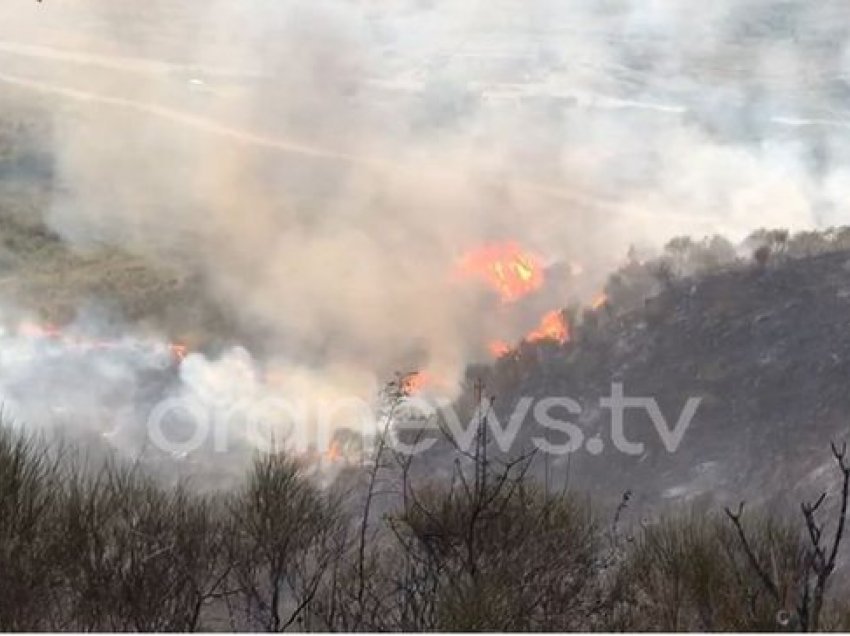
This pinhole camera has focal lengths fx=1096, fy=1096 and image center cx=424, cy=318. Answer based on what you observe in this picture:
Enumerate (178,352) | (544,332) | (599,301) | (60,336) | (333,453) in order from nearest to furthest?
(333,453)
(60,336)
(599,301)
(544,332)
(178,352)

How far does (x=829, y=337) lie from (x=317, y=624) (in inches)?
1249

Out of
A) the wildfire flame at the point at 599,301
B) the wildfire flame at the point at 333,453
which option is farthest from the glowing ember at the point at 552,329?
the wildfire flame at the point at 333,453

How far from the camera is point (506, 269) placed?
6312 centimetres

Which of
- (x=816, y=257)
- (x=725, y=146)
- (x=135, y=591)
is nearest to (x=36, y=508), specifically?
(x=135, y=591)

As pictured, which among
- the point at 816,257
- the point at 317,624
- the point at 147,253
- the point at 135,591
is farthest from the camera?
the point at 147,253

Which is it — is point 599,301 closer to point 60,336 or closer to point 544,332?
point 544,332

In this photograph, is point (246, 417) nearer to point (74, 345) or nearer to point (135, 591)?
point (74, 345)

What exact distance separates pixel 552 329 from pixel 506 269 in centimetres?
510

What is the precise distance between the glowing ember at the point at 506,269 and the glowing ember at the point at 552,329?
81.4 inches

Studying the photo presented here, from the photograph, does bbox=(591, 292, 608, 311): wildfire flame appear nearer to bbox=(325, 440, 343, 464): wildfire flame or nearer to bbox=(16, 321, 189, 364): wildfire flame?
bbox=(325, 440, 343, 464): wildfire flame

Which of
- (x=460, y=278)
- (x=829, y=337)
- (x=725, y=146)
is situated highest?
(x=725, y=146)

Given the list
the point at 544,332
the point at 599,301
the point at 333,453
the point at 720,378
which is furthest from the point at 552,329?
the point at 333,453

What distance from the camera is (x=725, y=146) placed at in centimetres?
6022

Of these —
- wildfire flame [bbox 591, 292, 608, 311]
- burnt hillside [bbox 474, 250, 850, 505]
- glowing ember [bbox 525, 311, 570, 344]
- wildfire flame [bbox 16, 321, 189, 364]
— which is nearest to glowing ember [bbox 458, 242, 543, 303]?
glowing ember [bbox 525, 311, 570, 344]
